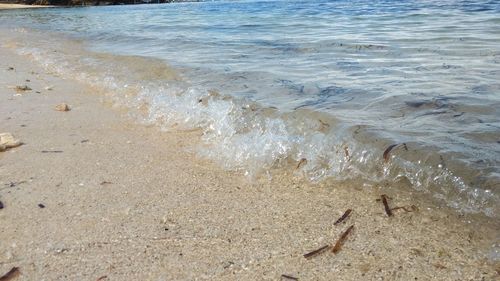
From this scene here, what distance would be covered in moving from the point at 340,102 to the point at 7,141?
→ 8.47 ft

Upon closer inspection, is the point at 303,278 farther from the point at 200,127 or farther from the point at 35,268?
the point at 200,127

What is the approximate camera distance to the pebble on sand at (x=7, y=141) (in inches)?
109

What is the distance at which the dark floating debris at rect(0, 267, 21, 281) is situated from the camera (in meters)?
1.48

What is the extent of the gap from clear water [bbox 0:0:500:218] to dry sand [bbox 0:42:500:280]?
0.73ft

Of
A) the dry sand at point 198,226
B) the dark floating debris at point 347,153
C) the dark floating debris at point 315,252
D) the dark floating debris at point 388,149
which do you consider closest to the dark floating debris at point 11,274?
the dry sand at point 198,226

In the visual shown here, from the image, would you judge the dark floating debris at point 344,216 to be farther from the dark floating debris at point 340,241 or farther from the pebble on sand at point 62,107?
the pebble on sand at point 62,107

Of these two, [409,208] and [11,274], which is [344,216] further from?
[11,274]

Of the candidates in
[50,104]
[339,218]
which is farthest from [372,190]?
[50,104]

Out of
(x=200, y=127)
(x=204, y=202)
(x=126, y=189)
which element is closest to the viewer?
(x=204, y=202)

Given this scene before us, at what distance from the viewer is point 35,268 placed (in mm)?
1533

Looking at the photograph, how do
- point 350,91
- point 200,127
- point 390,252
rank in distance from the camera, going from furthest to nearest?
point 350,91, point 200,127, point 390,252

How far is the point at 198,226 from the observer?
72.2 inches

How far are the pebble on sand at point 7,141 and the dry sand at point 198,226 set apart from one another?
63 millimetres

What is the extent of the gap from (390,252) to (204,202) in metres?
0.92
